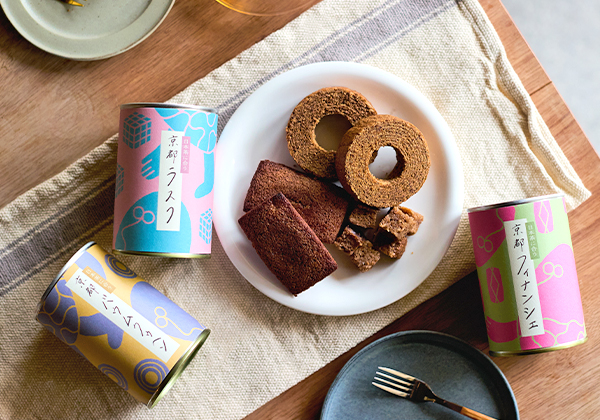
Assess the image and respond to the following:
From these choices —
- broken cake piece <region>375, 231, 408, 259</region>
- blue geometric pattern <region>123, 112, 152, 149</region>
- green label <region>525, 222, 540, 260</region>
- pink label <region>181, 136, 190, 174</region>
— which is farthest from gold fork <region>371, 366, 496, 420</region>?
blue geometric pattern <region>123, 112, 152, 149</region>

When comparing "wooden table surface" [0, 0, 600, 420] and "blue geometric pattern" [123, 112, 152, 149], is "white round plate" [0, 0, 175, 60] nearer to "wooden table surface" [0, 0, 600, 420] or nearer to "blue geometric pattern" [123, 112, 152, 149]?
"wooden table surface" [0, 0, 600, 420]

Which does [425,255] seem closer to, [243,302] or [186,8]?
[243,302]

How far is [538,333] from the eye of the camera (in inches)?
36.0

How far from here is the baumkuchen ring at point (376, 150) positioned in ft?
3.27

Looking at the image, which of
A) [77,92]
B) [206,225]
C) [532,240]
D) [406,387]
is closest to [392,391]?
[406,387]

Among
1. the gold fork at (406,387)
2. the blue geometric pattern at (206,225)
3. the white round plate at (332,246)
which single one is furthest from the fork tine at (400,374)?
the blue geometric pattern at (206,225)

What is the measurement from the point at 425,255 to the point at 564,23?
4.41 feet

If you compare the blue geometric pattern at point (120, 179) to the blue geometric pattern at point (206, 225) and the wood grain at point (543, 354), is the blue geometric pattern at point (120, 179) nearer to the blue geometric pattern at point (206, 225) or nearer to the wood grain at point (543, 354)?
the blue geometric pattern at point (206, 225)

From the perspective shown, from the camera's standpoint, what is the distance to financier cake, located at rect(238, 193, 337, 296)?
101cm

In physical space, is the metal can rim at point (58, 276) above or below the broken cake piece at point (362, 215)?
below

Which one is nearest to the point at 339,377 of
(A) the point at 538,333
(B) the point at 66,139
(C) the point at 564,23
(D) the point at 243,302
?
(D) the point at 243,302

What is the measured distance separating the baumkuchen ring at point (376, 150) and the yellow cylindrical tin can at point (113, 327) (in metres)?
0.49

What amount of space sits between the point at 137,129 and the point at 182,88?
0.24m

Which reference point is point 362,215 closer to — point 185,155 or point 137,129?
point 185,155
